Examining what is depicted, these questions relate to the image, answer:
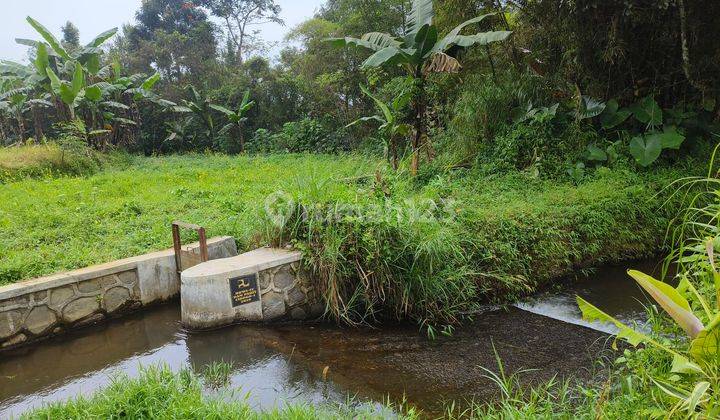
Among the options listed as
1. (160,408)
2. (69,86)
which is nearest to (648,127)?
(160,408)

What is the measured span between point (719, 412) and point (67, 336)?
17.5ft

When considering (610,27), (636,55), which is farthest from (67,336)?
(636,55)

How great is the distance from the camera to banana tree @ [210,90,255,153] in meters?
16.9

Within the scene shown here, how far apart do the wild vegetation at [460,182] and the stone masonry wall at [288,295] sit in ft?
0.79

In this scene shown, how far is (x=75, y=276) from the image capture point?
4973 mm

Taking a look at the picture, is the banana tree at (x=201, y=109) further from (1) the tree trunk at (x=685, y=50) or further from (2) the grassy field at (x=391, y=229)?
(1) the tree trunk at (x=685, y=50)

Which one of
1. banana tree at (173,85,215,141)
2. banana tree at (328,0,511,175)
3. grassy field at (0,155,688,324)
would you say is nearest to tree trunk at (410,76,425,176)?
banana tree at (328,0,511,175)

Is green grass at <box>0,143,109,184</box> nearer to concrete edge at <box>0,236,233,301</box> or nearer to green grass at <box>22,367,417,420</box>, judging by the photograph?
concrete edge at <box>0,236,233,301</box>

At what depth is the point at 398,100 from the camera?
8.66m

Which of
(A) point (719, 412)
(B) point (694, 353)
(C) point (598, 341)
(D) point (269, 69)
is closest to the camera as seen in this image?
(A) point (719, 412)

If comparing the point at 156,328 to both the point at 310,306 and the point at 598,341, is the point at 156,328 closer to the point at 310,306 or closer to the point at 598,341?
the point at 310,306

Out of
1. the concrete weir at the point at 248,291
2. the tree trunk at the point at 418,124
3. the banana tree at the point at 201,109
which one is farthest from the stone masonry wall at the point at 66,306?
the banana tree at the point at 201,109

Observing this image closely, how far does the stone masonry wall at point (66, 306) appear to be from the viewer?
15.2ft

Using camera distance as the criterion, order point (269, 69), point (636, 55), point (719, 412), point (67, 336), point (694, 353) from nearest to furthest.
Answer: point (719, 412), point (694, 353), point (67, 336), point (636, 55), point (269, 69)
